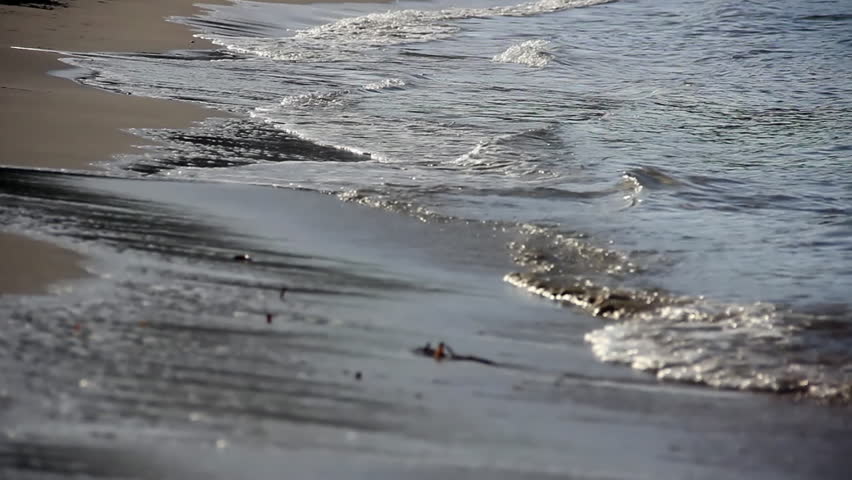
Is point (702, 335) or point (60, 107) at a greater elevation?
point (60, 107)

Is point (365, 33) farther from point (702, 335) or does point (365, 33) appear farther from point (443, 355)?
point (443, 355)

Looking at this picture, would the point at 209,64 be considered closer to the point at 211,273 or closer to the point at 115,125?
the point at 115,125

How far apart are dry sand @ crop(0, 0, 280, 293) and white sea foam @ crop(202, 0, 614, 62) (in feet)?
2.48

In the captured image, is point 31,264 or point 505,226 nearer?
point 31,264

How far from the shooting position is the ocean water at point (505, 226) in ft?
10.4

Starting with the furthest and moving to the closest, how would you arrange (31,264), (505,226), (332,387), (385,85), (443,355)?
(385,85), (505,226), (31,264), (443,355), (332,387)

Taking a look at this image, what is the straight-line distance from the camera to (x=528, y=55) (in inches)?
452

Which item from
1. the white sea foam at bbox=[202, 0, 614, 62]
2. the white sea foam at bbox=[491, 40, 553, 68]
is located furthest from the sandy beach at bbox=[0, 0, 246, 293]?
the white sea foam at bbox=[491, 40, 553, 68]

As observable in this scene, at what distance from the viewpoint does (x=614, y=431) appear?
9.19 ft

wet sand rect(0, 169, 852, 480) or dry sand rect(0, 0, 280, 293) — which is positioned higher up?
dry sand rect(0, 0, 280, 293)

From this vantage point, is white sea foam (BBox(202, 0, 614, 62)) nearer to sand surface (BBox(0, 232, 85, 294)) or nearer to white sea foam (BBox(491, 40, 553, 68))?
white sea foam (BBox(491, 40, 553, 68))

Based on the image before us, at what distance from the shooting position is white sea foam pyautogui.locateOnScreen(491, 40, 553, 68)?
11.2 m

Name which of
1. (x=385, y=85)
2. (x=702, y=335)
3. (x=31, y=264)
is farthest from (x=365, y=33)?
(x=702, y=335)

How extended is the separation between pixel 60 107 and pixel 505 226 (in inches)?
130
